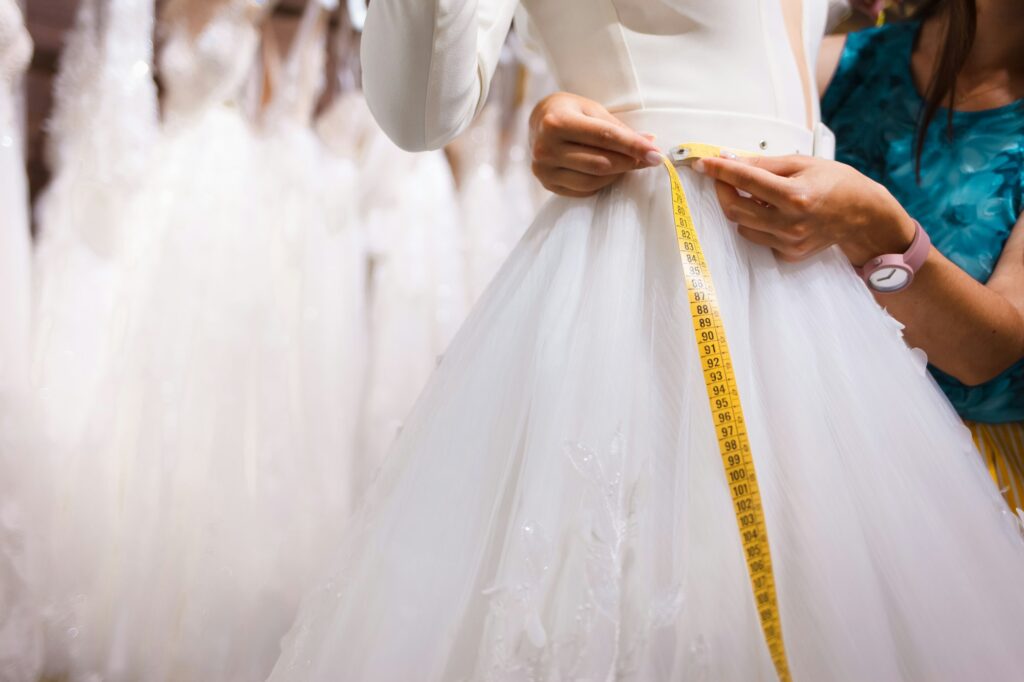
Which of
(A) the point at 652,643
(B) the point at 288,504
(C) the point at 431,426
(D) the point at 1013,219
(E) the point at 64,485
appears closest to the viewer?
(A) the point at 652,643

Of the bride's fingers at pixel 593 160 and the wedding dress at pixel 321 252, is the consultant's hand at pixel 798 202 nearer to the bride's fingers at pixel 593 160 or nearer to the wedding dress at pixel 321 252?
the bride's fingers at pixel 593 160

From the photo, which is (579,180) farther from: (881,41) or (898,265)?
(881,41)

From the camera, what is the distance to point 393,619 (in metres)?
0.51

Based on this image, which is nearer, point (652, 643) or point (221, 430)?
point (652, 643)

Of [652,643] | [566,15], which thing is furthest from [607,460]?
[566,15]

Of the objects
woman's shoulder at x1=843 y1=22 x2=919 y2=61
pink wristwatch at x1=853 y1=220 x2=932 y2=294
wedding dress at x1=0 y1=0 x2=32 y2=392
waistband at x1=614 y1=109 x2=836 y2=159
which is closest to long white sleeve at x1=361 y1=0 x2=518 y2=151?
waistband at x1=614 y1=109 x2=836 y2=159

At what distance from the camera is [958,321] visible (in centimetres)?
72

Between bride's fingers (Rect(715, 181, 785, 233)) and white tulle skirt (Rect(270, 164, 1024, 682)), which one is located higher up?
bride's fingers (Rect(715, 181, 785, 233))

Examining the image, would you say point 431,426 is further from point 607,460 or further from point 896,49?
point 896,49

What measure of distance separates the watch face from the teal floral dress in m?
0.21

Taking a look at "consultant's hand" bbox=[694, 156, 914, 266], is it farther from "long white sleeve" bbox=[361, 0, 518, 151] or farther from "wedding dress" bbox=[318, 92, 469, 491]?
"wedding dress" bbox=[318, 92, 469, 491]

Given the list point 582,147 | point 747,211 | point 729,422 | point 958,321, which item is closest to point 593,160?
point 582,147

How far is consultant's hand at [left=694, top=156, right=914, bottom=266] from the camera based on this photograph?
1.94 feet

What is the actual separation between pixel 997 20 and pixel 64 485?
4.03 feet
